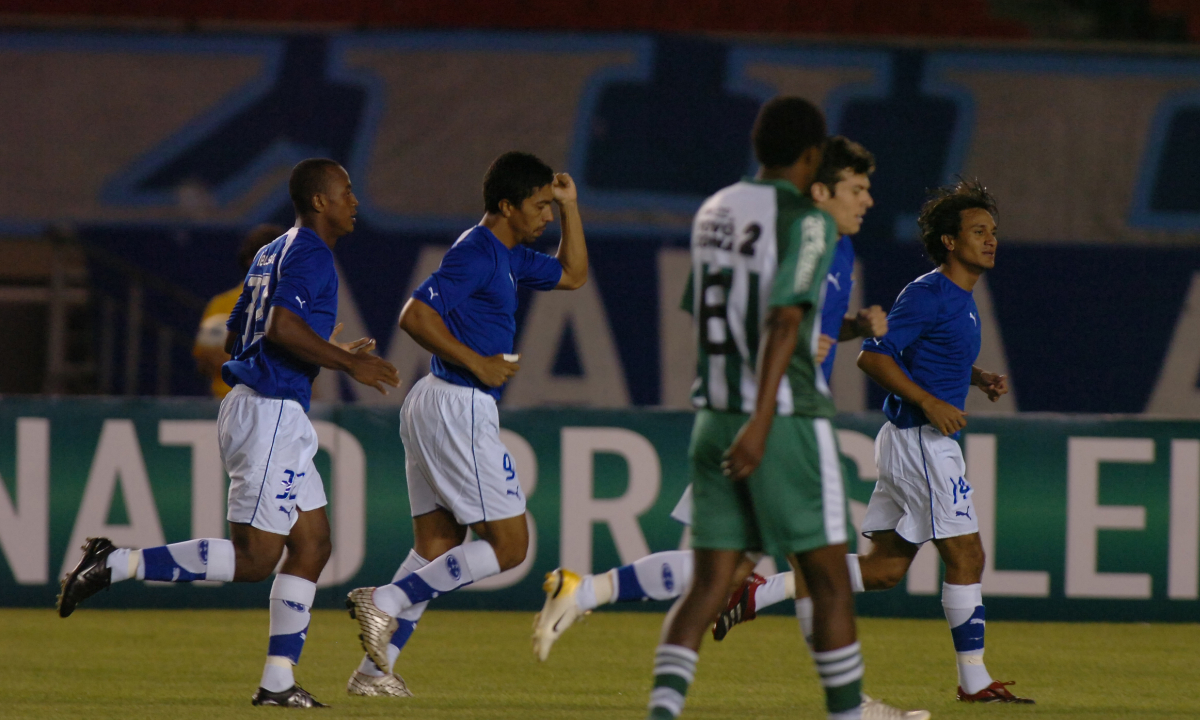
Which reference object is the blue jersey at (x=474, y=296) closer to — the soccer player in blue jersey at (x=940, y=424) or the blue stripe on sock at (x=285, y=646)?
Answer: the blue stripe on sock at (x=285, y=646)

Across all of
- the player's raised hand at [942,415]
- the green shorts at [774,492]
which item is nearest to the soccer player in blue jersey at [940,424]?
the player's raised hand at [942,415]

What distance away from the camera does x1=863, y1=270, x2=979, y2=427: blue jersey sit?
5348 mm

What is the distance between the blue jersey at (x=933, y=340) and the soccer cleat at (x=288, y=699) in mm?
2296

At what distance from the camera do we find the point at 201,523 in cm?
800

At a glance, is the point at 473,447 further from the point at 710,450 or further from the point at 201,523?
the point at 201,523

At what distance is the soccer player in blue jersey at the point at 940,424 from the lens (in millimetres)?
5281

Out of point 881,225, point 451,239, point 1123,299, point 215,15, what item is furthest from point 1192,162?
point 215,15

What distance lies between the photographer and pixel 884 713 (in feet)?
15.2

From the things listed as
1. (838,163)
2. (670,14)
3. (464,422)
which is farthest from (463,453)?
(670,14)

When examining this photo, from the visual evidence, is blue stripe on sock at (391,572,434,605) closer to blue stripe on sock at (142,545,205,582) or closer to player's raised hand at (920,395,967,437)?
blue stripe on sock at (142,545,205,582)

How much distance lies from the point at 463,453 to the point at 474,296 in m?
0.54

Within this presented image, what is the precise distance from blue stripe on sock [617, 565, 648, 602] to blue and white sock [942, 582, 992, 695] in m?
1.14

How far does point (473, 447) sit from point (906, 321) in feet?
5.26

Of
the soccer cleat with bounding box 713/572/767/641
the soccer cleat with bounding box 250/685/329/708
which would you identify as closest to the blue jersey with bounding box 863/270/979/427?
the soccer cleat with bounding box 713/572/767/641
